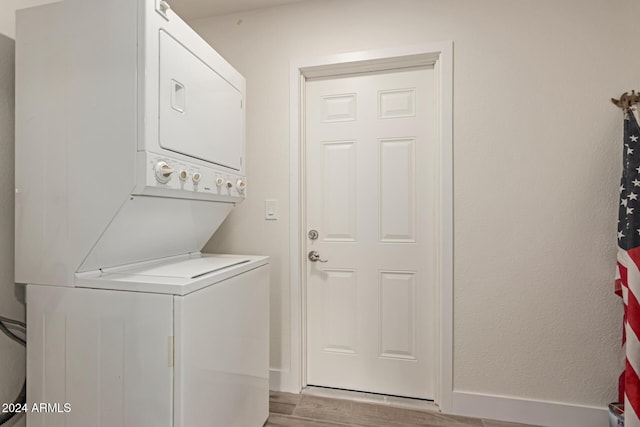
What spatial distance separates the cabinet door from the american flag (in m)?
1.99

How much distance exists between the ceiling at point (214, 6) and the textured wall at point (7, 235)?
1091 mm

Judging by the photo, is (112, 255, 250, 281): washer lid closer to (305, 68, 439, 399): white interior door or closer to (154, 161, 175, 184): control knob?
(154, 161, 175, 184): control knob

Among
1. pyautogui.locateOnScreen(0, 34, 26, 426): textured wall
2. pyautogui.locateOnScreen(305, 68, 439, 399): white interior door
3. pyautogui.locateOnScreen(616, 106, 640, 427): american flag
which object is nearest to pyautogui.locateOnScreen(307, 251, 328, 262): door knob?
pyautogui.locateOnScreen(305, 68, 439, 399): white interior door

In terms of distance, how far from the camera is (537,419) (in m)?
1.78

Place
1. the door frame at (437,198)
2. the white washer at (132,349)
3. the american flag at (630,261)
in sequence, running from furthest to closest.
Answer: the door frame at (437,198), the american flag at (630,261), the white washer at (132,349)

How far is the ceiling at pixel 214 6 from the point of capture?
6.84ft

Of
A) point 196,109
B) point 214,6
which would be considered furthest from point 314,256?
point 214,6

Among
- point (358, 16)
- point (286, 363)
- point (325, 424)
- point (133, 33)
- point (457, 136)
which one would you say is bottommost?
point (325, 424)

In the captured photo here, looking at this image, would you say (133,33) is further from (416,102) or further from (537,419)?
(537,419)

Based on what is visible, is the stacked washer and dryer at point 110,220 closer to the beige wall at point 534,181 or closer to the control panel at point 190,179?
the control panel at point 190,179

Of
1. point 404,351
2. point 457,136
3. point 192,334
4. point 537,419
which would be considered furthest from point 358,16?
point 537,419

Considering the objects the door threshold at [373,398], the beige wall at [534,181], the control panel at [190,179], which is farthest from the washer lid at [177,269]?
the beige wall at [534,181]

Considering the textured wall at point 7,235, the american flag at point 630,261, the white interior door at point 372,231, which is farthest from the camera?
the white interior door at point 372,231

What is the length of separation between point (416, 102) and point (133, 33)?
1585 millimetres
